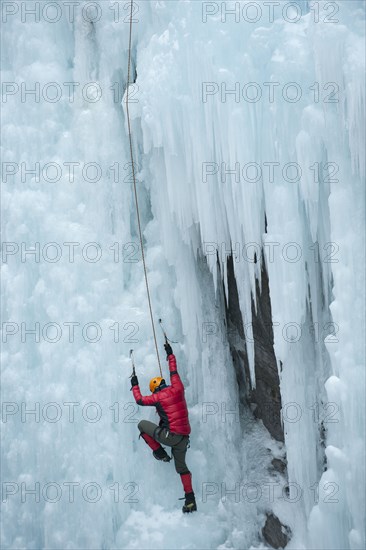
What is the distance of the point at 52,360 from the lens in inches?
259

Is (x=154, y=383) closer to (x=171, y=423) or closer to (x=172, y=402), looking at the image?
(x=172, y=402)

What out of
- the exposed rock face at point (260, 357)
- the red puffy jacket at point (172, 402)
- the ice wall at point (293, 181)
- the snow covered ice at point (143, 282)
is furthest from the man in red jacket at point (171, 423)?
the exposed rock face at point (260, 357)

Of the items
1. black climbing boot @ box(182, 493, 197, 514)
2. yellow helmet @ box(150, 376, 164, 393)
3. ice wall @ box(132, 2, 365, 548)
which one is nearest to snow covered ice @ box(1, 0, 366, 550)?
ice wall @ box(132, 2, 365, 548)

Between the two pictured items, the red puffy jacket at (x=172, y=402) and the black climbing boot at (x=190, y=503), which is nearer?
the red puffy jacket at (x=172, y=402)

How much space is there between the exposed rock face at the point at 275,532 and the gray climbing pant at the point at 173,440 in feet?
3.95

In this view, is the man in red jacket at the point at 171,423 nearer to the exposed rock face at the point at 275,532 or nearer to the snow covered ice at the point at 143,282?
the snow covered ice at the point at 143,282

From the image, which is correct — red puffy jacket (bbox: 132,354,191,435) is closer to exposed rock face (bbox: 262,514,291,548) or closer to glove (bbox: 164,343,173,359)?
glove (bbox: 164,343,173,359)

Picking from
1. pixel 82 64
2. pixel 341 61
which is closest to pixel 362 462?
pixel 341 61

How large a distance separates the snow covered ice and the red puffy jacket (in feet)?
1.84

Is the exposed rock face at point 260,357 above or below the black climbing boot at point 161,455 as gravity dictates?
above

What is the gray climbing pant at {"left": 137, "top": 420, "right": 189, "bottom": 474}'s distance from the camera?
6020mm

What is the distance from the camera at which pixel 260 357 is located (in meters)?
6.40

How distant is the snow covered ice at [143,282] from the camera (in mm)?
5488

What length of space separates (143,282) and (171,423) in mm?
1673
